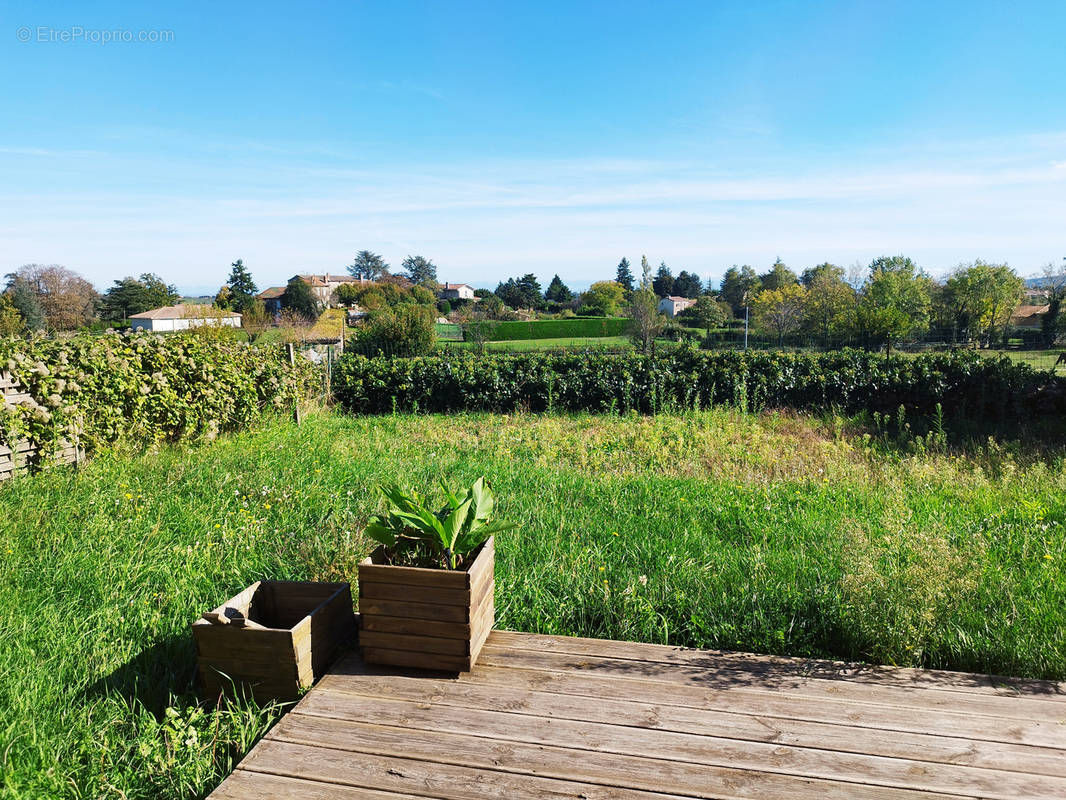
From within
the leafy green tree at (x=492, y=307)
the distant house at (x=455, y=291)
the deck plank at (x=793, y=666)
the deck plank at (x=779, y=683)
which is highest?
the distant house at (x=455, y=291)

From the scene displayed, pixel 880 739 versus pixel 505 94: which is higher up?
pixel 505 94

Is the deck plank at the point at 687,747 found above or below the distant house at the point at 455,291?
below

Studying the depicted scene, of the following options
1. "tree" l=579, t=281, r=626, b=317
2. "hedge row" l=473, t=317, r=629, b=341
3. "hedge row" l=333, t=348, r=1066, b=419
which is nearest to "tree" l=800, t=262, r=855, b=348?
"hedge row" l=473, t=317, r=629, b=341

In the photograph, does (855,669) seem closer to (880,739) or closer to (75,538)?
(880,739)

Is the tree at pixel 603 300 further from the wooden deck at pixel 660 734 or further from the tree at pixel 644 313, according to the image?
the wooden deck at pixel 660 734

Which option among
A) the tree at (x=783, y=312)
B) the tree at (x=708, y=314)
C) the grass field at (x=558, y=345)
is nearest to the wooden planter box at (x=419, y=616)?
the grass field at (x=558, y=345)

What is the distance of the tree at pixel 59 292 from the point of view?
151 ft

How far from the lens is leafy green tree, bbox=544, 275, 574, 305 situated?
2822 inches

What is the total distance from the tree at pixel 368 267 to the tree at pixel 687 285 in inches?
1867

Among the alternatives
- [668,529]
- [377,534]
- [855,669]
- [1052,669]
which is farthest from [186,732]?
[1052,669]

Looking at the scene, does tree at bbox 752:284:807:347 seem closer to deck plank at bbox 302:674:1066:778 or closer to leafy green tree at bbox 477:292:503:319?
leafy green tree at bbox 477:292:503:319

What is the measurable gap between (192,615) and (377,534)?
1117mm

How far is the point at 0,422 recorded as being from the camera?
15.9 feet

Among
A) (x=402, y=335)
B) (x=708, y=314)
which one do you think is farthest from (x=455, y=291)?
(x=402, y=335)
